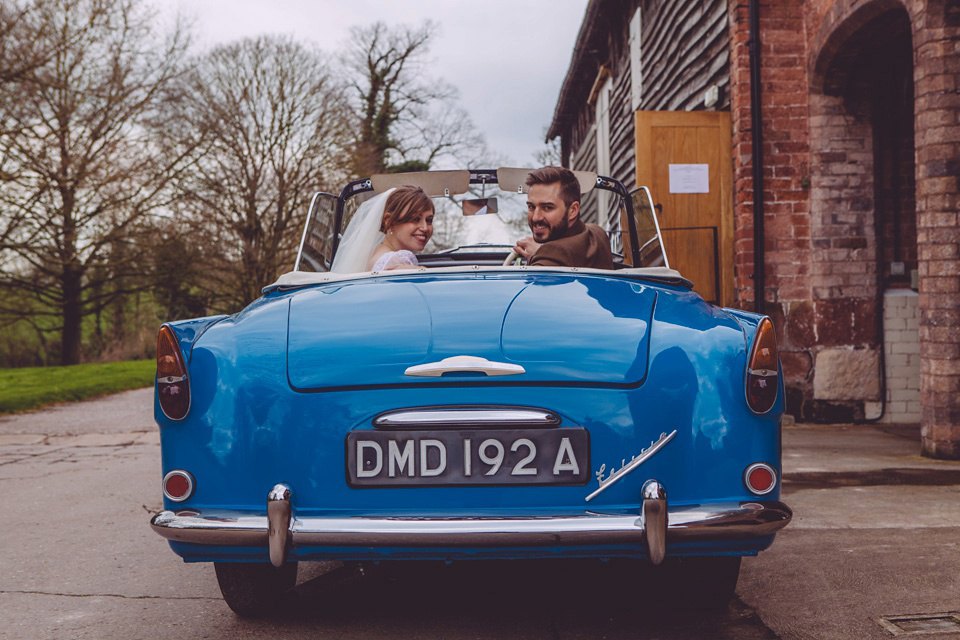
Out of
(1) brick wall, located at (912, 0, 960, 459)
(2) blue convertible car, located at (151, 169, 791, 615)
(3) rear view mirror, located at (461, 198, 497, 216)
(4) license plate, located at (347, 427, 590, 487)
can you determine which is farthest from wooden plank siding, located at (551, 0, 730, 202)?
(4) license plate, located at (347, 427, 590, 487)

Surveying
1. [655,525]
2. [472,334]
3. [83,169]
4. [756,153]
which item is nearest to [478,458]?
[472,334]

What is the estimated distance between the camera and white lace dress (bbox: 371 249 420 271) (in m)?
3.68

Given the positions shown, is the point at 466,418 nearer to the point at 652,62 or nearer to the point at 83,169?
the point at 652,62

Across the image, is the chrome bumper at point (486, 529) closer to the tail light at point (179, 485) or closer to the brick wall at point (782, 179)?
the tail light at point (179, 485)

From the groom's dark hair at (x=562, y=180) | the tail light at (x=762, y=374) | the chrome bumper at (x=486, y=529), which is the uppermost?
the groom's dark hair at (x=562, y=180)

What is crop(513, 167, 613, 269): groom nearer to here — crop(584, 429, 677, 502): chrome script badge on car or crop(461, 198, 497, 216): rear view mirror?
crop(461, 198, 497, 216): rear view mirror

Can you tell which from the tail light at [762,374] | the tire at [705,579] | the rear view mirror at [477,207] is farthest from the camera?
the rear view mirror at [477,207]

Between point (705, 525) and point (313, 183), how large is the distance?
23936 millimetres

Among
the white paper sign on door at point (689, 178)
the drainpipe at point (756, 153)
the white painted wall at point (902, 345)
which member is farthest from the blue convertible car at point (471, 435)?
the white painted wall at point (902, 345)

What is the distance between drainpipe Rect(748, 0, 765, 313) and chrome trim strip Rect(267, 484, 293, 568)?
6.16m

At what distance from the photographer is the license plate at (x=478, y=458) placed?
7.86 feet

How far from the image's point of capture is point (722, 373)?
2518 millimetres

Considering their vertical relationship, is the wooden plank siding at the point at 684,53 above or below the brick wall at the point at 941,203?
above

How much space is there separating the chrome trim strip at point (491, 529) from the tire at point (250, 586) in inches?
19.8
